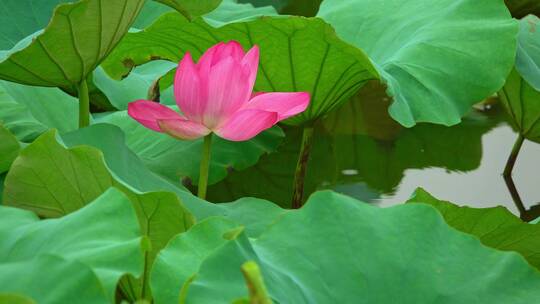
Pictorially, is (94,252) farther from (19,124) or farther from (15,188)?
(19,124)

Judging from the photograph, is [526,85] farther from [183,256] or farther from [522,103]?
[183,256]

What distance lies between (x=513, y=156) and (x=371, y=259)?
3.33 ft

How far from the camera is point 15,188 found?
123cm

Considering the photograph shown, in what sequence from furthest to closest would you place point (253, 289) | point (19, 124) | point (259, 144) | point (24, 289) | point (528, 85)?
1. point (528, 85)
2. point (259, 144)
3. point (19, 124)
4. point (24, 289)
5. point (253, 289)

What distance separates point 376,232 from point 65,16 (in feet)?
1.44

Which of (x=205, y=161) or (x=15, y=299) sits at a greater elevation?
(x=15, y=299)

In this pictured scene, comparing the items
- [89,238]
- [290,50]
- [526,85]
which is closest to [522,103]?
[526,85]

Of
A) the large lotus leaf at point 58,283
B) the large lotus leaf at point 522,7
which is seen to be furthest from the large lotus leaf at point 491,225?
the large lotus leaf at point 522,7

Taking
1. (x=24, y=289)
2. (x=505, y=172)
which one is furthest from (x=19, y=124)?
(x=505, y=172)

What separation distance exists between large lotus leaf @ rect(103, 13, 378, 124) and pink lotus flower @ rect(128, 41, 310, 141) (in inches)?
7.9

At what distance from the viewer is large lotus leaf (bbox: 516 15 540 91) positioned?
1.81 metres

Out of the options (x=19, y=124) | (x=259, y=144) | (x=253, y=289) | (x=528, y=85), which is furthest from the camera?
(x=528, y=85)

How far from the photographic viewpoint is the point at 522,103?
1.96 m

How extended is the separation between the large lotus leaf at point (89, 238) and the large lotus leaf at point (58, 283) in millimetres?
68
